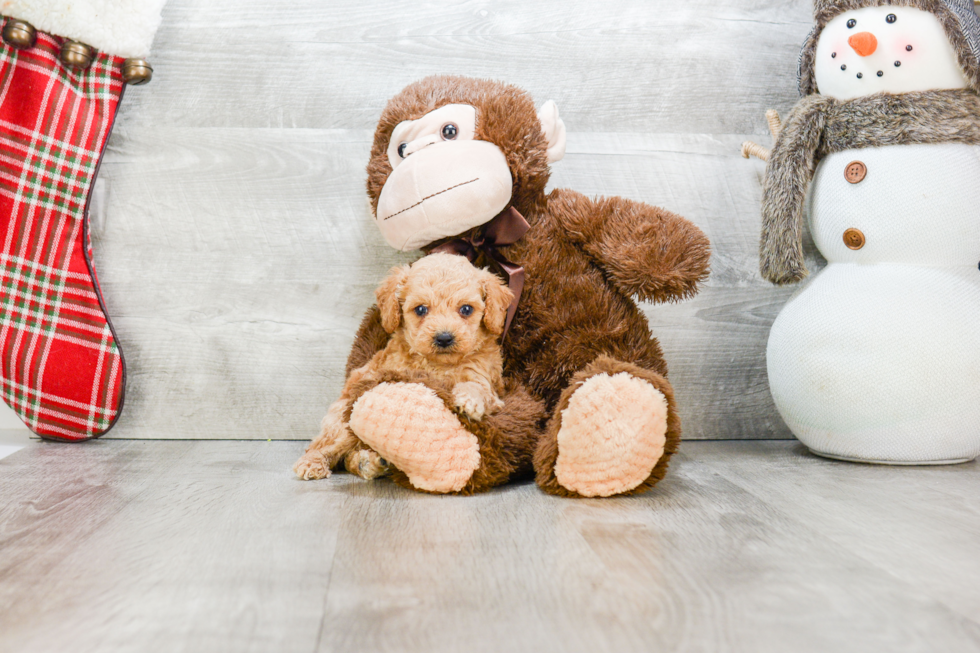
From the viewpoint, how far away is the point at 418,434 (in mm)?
844

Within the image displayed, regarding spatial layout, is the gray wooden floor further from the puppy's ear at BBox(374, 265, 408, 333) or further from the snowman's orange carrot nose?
the snowman's orange carrot nose

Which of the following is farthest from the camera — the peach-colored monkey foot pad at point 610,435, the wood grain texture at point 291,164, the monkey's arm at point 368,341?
the wood grain texture at point 291,164

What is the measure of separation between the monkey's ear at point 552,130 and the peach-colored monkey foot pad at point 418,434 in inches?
16.8

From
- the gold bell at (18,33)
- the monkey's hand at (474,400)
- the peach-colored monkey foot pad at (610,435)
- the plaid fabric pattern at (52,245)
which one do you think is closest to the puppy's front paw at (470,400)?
the monkey's hand at (474,400)

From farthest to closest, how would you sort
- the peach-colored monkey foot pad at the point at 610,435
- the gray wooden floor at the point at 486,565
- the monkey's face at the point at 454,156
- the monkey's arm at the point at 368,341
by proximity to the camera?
the monkey's arm at the point at 368,341 < the monkey's face at the point at 454,156 < the peach-colored monkey foot pad at the point at 610,435 < the gray wooden floor at the point at 486,565

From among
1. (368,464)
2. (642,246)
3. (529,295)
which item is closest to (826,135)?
(642,246)

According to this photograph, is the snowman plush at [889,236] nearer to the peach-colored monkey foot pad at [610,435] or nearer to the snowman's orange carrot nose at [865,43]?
the snowman's orange carrot nose at [865,43]

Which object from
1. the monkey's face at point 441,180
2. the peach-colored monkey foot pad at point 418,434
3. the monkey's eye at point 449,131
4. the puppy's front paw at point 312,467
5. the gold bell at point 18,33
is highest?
the gold bell at point 18,33

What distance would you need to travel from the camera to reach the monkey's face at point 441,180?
0.94 m

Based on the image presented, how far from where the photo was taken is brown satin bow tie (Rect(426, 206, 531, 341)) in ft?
3.32

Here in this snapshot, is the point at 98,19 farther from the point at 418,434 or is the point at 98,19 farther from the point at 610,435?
the point at 610,435

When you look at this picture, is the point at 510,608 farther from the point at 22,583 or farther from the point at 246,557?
the point at 22,583

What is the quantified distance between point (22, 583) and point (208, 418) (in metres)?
0.64

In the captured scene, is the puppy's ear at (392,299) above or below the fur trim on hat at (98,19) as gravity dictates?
below
